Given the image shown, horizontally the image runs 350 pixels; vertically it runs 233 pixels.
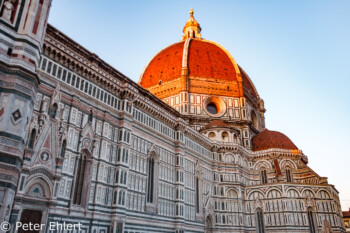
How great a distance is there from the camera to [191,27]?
2579 inches

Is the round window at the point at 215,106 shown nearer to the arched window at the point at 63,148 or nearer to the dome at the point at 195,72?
the dome at the point at 195,72

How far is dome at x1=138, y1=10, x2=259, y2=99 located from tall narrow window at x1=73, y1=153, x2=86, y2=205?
27.9m

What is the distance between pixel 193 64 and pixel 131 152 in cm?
2942

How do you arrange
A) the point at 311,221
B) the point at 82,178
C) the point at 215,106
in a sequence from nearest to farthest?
the point at 82,178 → the point at 311,221 → the point at 215,106

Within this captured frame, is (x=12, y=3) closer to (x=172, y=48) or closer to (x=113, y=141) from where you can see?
(x=113, y=141)

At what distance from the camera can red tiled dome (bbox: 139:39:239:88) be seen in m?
48.9

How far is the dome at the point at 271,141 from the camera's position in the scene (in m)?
41.7

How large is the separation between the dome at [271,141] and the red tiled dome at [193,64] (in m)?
11.0

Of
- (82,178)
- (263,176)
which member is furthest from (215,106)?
(82,178)

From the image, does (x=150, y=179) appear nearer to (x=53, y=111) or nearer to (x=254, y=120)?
(x=53, y=111)

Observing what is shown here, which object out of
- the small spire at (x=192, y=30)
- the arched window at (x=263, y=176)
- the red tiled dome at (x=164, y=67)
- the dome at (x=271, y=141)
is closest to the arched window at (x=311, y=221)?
the arched window at (x=263, y=176)

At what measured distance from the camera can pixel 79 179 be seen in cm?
1894

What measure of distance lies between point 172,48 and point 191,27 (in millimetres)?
12450

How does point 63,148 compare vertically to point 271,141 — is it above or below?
below
